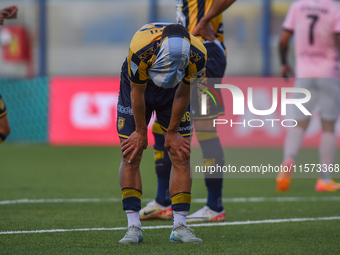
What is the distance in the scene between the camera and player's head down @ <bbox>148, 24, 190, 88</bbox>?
2812 mm

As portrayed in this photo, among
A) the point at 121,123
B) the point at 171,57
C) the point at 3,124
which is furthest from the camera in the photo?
the point at 3,124

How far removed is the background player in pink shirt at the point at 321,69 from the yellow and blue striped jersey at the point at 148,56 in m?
2.94

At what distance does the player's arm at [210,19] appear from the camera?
386 cm

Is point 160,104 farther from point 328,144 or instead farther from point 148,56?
point 328,144

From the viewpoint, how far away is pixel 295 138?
5.68 metres

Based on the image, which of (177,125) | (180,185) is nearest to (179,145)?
(177,125)

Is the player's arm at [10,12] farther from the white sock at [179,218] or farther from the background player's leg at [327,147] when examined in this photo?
the background player's leg at [327,147]

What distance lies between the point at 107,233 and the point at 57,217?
0.68 meters

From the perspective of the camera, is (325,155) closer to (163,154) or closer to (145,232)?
(163,154)

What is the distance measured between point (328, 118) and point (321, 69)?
56 cm

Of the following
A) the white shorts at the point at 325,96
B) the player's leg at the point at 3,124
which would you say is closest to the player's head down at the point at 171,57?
the player's leg at the point at 3,124

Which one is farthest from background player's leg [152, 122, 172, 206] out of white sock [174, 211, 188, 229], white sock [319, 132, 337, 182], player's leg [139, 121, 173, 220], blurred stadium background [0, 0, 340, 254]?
white sock [319, 132, 337, 182]

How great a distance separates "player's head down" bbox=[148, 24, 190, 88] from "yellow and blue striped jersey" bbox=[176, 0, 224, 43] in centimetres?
127

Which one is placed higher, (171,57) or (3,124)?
(171,57)
